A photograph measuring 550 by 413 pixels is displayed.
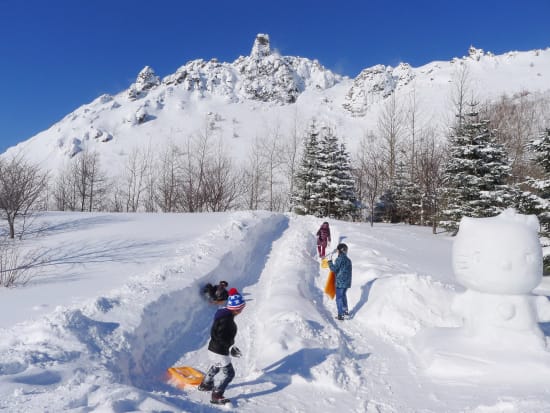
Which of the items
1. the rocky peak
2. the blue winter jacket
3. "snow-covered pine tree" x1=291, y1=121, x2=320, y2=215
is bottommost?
the blue winter jacket

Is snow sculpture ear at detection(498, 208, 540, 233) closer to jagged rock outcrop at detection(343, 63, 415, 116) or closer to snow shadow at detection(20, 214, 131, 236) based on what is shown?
snow shadow at detection(20, 214, 131, 236)

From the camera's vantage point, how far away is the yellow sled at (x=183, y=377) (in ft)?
14.1

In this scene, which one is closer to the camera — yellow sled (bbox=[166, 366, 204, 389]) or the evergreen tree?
yellow sled (bbox=[166, 366, 204, 389])

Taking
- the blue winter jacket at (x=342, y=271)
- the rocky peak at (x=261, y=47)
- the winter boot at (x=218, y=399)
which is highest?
the rocky peak at (x=261, y=47)

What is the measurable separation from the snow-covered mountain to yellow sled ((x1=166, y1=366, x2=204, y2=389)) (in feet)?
147

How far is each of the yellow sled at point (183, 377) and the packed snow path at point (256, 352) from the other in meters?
0.11

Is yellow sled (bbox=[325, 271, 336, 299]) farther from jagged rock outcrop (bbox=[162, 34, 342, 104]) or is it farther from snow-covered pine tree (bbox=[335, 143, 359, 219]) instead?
jagged rock outcrop (bbox=[162, 34, 342, 104])

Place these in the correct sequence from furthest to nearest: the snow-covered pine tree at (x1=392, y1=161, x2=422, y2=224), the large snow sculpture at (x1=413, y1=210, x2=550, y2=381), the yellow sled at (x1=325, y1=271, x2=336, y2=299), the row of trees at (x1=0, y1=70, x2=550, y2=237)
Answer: the snow-covered pine tree at (x1=392, y1=161, x2=422, y2=224) < the row of trees at (x1=0, y1=70, x2=550, y2=237) < the yellow sled at (x1=325, y1=271, x2=336, y2=299) < the large snow sculpture at (x1=413, y1=210, x2=550, y2=381)

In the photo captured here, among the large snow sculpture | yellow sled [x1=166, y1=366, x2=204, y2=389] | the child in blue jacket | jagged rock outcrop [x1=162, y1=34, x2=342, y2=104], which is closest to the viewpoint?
yellow sled [x1=166, y1=366, x2=204, y2=389]

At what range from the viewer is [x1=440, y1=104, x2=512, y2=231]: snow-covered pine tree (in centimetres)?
1605

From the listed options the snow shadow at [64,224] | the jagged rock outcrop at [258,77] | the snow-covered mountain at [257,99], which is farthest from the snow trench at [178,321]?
the jagged rock outcrop at [258,77]

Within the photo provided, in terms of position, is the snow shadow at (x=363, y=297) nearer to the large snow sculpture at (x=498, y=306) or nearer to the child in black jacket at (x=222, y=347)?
the large snow sculpture at (x=498, y=306)

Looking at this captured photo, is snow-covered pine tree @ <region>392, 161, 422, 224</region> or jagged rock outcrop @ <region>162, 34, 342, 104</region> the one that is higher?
jagged rock outcrop @ <region>162, 34, 342, 104</region>

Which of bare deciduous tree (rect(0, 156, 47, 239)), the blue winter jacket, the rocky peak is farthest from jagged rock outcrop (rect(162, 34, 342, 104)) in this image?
the blue winter jacket
